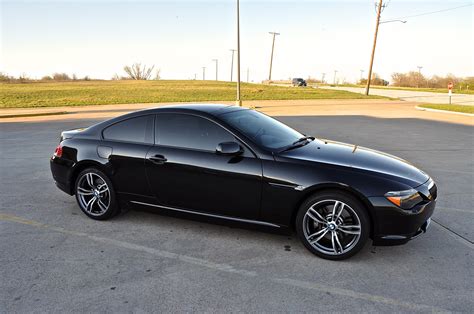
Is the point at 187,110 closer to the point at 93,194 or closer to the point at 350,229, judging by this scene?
the point at 93,194

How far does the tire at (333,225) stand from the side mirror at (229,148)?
85 cm

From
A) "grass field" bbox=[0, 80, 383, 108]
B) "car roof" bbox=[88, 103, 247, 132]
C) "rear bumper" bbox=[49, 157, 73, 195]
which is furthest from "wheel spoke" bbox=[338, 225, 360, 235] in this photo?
"grass field" bbox=[0, 80, 383, 108]

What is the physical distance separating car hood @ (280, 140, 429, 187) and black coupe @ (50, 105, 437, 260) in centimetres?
1

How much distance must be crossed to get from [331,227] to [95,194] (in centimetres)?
292

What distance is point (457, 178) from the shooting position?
6.36m

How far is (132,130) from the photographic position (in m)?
4.42

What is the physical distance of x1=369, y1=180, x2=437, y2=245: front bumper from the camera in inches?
130

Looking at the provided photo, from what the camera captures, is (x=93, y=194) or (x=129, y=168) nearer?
(x=129, y=168)

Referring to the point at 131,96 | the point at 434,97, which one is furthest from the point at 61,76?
the point at 434,97

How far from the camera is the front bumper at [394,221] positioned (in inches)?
130

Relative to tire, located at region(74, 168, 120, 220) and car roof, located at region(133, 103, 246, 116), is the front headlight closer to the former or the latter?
car roof, located at region(133, 103, 246, 116)

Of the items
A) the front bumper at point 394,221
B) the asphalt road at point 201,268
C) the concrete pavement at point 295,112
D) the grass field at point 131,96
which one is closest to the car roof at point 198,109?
the asphalt road at point 201,268

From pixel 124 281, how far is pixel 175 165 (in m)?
1.35

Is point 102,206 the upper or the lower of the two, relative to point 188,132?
lower
